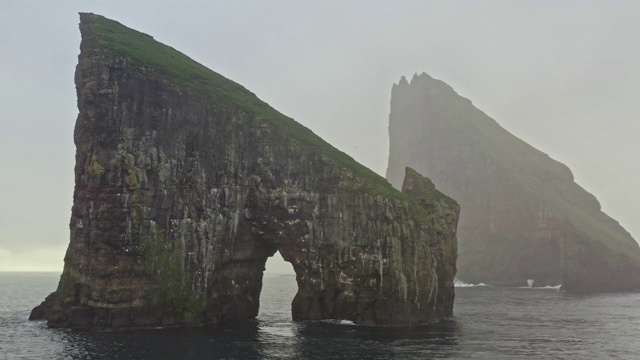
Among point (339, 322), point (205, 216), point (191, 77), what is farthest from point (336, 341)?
point (191, 77)

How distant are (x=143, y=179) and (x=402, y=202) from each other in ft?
124

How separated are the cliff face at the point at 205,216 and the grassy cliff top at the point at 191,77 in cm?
36

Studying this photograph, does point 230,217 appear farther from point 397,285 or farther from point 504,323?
point 504,323

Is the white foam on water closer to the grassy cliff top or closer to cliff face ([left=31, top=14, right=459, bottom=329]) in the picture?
cliff face ([left=31, top=14, right=459, bottom=329])

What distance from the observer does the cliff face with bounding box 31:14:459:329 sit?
71.4 metres

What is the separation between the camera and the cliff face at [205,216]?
7144 cm

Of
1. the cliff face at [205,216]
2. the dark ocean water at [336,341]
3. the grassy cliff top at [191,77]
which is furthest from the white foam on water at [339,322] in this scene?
the grassy cliff top at [191,77]

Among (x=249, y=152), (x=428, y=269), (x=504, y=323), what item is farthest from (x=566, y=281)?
(x=249, y=152)

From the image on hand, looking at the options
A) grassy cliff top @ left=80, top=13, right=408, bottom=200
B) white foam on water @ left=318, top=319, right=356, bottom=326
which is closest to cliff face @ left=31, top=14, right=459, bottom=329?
grassy cliff top @ left=80, top=13, right=408, bottom=200

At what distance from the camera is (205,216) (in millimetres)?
76375

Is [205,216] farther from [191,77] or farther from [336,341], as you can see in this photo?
[336,341]

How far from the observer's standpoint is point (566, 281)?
180m

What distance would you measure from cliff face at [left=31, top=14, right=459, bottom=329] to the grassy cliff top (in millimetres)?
360

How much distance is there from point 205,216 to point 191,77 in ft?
74.1
